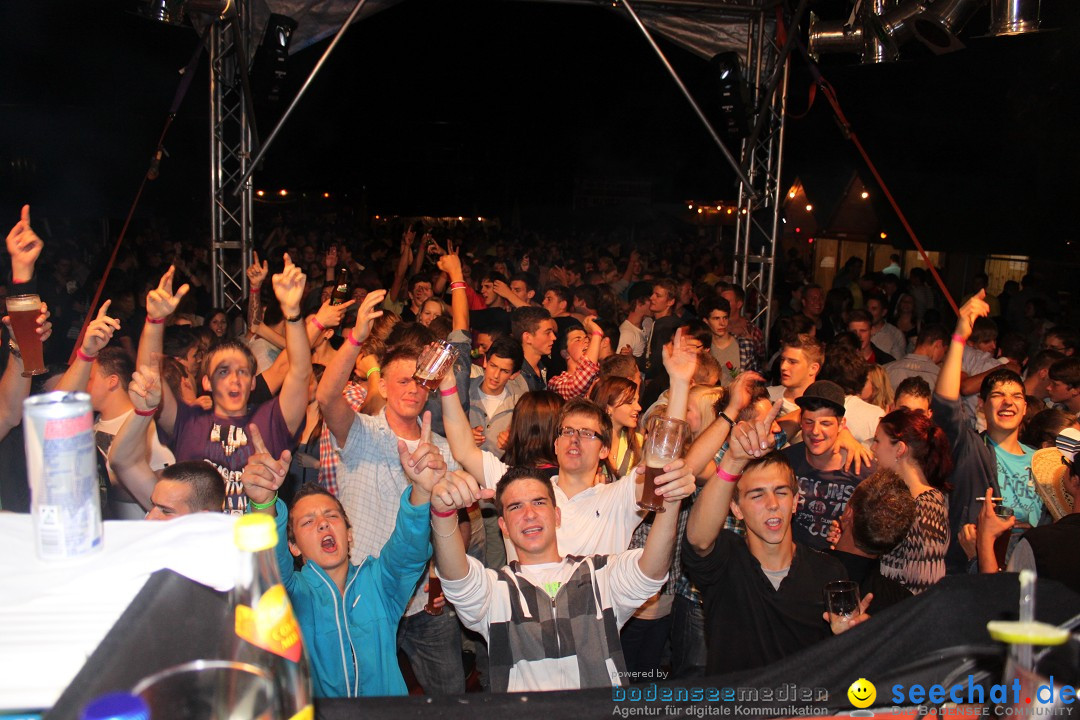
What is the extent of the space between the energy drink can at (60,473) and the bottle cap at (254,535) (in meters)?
0.21

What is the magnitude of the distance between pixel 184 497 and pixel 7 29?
7.21 meters

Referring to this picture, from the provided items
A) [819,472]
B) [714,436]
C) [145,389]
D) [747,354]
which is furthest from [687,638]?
[747,354]

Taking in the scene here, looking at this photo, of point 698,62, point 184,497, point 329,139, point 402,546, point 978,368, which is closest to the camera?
point 402,546

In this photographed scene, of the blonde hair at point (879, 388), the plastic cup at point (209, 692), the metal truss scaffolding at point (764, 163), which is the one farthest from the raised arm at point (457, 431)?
the metal truss scaffolding at point (764, 163)

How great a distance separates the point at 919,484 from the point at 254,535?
294cm

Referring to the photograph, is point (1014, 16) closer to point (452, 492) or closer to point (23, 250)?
point (452, 492)

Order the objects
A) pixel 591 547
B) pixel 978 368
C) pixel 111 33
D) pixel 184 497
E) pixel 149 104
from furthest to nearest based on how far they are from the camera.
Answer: pixel 149 104
pixel 111 33
pixel 978 368
pixel 591 547
pixel 184 497

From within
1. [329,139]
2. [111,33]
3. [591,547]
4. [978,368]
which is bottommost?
[591,547]

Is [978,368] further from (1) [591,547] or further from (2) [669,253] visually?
(2) [669,253]

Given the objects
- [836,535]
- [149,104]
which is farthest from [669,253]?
[836,535]

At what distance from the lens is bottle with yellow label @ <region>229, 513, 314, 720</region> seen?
94cm

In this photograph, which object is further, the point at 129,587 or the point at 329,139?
the point at 329,139

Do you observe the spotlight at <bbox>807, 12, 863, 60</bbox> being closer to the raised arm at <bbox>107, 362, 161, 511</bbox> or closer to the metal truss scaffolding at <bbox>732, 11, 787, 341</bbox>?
the metal truss scaffolding at <bbox>732, 11, 787, 341</bbox>

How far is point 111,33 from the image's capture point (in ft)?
29.1
